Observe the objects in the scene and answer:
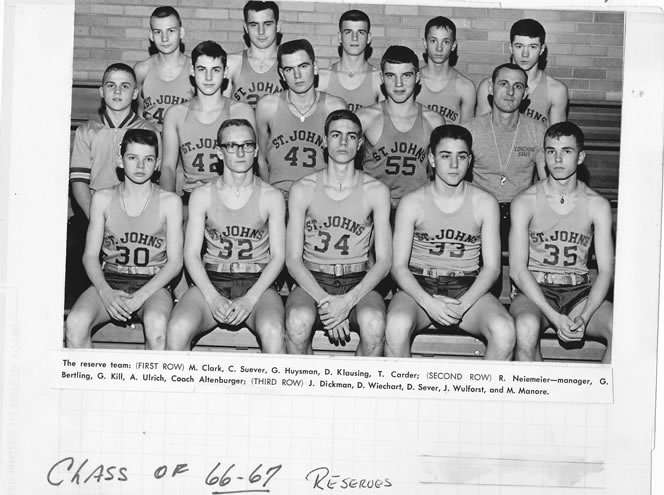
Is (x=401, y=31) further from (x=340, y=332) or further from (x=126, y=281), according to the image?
(x=126, y=281)

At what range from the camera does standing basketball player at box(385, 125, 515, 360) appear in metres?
1.42

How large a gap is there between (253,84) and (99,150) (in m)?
0.29

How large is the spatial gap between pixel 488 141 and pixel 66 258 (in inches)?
28.6

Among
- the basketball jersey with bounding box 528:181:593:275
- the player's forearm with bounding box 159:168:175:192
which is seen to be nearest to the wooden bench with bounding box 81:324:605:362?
the basketball jersey with bounding box 528:181:593:275

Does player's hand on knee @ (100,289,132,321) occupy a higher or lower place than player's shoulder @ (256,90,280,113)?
lower

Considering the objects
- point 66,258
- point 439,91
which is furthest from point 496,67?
point 66,258

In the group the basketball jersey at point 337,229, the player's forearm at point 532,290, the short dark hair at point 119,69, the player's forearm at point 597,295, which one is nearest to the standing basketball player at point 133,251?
the short dark hair at point 119,69

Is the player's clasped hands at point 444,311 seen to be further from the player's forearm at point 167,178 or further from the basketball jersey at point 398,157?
the player's forearm at point 167,178

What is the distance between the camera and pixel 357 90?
1.54m

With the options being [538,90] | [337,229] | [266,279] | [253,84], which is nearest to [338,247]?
[337,229]

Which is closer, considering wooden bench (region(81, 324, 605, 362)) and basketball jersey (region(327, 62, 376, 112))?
wooden bench (region(81, 324, 605, 362))

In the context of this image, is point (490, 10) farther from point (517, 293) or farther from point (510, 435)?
point (510, 435)
